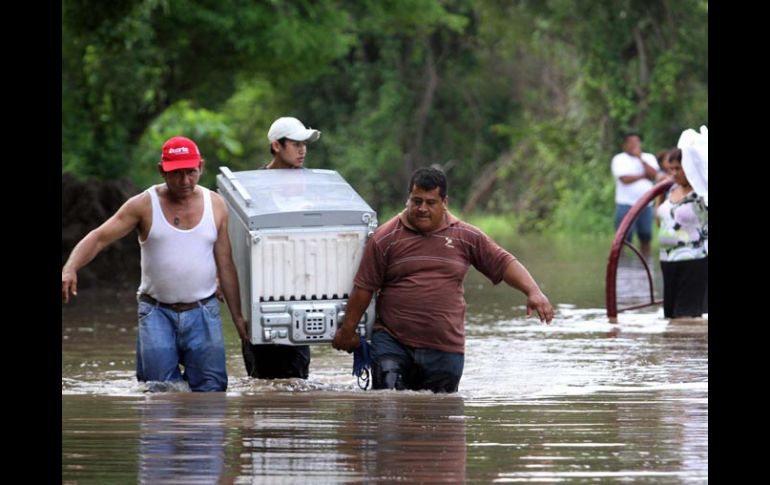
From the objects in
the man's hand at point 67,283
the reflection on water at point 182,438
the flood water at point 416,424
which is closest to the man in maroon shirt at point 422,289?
the flood water at point 416,424

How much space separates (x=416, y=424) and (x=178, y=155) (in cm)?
239

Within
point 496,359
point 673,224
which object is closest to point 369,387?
point 496,359

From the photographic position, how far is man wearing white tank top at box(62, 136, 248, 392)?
977 cm

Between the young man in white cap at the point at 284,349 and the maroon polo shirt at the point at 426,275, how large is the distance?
3.07 ft

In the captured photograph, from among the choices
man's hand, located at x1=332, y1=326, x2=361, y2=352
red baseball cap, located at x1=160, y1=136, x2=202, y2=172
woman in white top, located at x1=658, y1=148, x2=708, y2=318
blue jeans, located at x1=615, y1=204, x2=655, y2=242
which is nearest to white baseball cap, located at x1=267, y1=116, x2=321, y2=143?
red baseball cap, located at x1=160, y1=136, x2=202, y2=172

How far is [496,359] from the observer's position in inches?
495

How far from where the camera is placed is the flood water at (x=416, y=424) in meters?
7.03

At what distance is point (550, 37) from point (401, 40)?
38.4ft

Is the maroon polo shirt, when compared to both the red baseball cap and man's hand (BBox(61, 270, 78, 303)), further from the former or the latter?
man's hand (BBox(61, 270, 78, 303))

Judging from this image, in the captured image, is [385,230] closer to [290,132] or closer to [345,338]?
[345,338]

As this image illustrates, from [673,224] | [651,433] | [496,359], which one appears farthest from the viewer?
[673,224]
